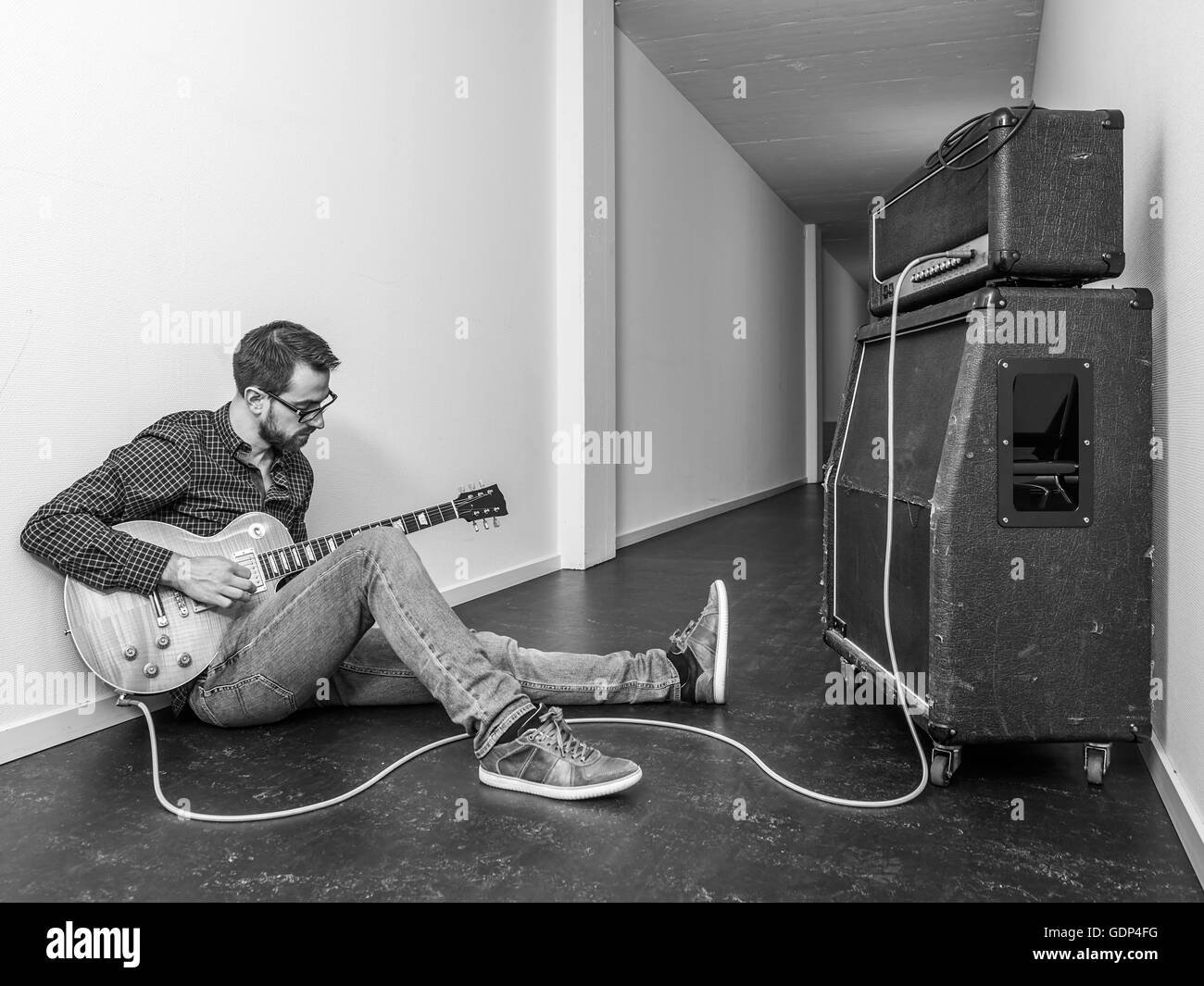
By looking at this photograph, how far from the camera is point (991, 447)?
150 centimetres

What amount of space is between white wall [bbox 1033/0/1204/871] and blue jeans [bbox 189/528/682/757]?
3.22 feet

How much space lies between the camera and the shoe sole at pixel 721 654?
202 cm

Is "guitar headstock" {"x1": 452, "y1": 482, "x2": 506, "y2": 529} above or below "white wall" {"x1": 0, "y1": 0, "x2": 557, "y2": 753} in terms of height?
below

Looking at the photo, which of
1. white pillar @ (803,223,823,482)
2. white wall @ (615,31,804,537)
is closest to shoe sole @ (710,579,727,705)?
white wall @ (615,31,804,537)

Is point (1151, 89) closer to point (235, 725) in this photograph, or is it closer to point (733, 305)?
point (235, 725)

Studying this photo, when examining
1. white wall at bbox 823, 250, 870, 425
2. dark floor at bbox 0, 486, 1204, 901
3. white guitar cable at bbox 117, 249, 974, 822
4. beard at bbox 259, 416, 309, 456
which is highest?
white wall at bbox 823, 250, 870, 425

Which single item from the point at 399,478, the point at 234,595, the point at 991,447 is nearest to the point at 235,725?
the point at 234,595

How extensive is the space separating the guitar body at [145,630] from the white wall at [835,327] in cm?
980

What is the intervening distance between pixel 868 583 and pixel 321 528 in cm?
151

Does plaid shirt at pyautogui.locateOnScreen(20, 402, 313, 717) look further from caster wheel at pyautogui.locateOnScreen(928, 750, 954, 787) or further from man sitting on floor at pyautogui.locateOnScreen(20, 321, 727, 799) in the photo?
caster wheel at pyautogui.locateOnScreen(928, 750, 954, 787)

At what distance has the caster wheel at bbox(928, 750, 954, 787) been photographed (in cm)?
158

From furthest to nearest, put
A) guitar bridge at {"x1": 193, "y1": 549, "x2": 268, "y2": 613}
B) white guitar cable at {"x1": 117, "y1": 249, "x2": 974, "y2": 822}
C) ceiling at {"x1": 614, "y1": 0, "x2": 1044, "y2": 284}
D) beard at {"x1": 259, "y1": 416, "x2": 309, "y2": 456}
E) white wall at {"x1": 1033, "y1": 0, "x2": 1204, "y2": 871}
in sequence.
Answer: ceiling at {"x1": 614, "y1": 0, "x2": 1044, "y2": 284}
beard at {"x1": 259, "y1": 416, "x2": 309, "y2": 456}
guitar bridge at {"x1": 193, "y1": 549, "x2": 268, "y2": 613}
white guitar cable at {"x1": 117, "y1": 249, "x2": 974, "y2": 822}
white wall at {"x1": 1033, "y1": 0, "x2": 1204, "y2": 871}

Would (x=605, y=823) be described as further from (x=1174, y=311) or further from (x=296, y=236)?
Result: (x=296, y=236)
